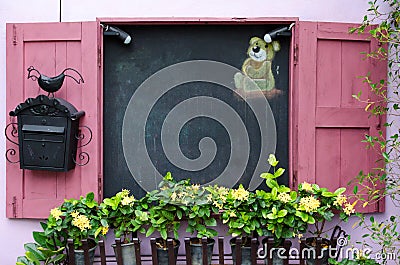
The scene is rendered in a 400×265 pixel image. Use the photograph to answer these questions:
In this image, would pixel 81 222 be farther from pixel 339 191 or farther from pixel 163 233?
pixel 339 191

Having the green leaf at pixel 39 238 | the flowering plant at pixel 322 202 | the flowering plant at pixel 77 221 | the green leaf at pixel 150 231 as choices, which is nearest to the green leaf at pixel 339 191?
the flowering plant at pixel 322 202

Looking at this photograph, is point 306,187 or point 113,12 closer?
point 306,187

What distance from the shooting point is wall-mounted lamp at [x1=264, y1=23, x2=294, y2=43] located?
3.18 metres

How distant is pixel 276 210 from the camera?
2990 millimetres

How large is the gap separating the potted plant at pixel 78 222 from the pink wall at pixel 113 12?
0.85 feet

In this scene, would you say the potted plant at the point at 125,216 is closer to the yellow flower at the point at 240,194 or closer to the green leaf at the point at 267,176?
the yellow flower at the point at 240,194

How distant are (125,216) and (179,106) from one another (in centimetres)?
73

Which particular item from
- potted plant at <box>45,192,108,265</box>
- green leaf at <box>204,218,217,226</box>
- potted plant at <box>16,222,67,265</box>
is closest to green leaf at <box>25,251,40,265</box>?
potted plant at <box>16,222,67,265</box>

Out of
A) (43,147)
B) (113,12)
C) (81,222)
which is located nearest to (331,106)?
(113,12)

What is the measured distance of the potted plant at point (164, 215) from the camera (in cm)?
303

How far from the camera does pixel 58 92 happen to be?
316 cm

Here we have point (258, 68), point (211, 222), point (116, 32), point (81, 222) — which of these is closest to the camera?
point (81, 222)

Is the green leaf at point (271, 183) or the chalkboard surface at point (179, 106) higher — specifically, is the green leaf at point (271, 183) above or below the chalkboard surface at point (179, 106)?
below

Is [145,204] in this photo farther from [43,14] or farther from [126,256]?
[43,14]
